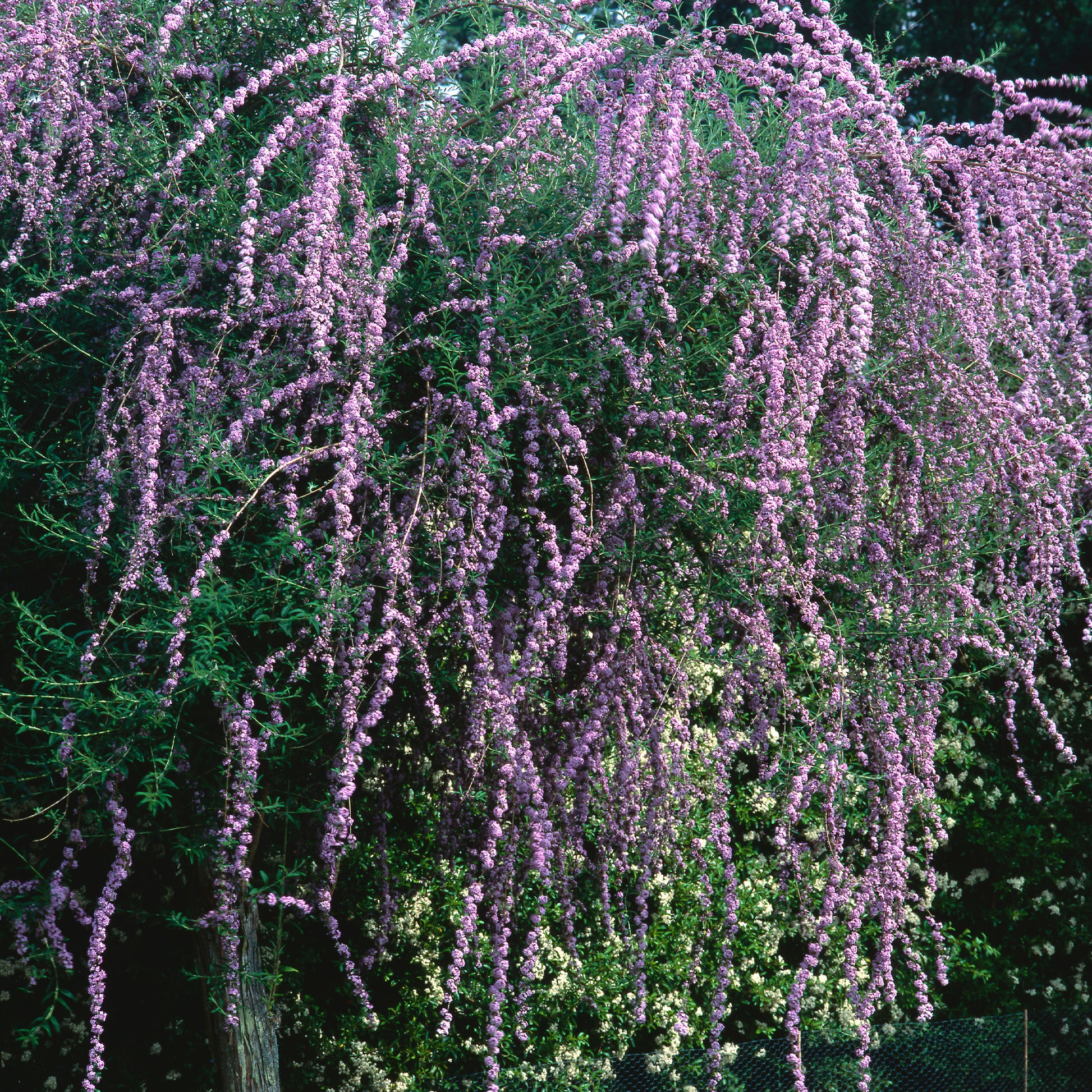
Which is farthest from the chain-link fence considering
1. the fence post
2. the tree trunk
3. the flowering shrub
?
the flowering shrub

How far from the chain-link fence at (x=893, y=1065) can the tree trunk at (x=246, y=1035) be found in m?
1.22

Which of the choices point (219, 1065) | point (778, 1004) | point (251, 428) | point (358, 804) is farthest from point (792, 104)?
point (778, 1004)

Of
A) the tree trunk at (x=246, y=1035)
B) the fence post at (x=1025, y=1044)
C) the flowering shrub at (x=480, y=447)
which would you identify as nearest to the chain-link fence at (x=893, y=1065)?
the fence post at (x=1025, y=1044)

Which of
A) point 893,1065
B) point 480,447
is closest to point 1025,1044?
point 893,1065

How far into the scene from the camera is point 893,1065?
5.43m

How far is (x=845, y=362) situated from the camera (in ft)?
10.0

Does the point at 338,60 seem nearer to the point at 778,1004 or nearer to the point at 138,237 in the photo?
the point at 138,237

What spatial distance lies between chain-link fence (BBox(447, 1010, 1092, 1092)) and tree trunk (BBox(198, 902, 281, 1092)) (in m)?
1.22

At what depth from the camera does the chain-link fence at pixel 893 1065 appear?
4801mm

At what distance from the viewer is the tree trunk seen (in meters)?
3.69

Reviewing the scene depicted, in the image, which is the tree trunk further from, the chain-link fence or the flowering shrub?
the chain-link fence

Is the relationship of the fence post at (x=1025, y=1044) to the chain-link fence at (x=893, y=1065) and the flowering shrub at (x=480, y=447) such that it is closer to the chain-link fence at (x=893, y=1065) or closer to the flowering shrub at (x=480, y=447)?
the chain-link fence at (x=893, y=1065)

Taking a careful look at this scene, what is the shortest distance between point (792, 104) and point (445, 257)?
1005mm

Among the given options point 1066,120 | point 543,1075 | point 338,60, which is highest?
point 1066,120
